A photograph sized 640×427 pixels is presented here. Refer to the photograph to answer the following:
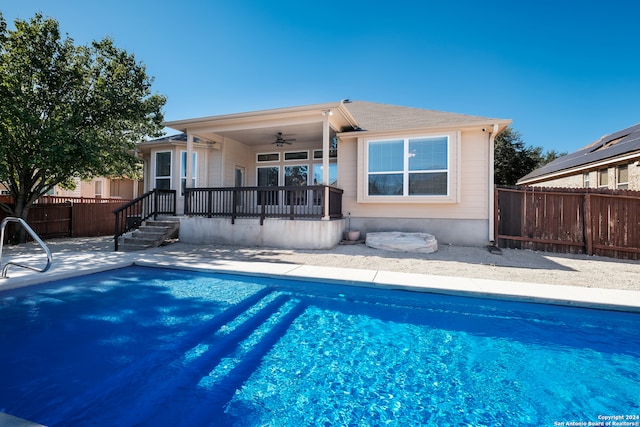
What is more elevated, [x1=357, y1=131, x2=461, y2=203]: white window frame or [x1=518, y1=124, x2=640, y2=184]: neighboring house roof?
[x1=518, y1=124, x2=640, y2=184]: neighboring house roof

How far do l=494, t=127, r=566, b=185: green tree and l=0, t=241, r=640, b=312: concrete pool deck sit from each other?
64.7ft

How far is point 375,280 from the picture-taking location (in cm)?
500

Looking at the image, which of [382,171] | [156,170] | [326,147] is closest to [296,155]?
[326,147]

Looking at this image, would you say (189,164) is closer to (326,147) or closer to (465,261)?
(326,147)

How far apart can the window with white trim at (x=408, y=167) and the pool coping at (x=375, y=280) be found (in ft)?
13.3

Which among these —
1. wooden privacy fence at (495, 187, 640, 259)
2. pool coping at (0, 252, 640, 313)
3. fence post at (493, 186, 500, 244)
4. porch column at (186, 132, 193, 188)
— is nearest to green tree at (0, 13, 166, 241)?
porch column at (186, 132, 193, 188)

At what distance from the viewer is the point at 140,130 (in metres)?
11.5

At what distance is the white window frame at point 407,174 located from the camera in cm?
848

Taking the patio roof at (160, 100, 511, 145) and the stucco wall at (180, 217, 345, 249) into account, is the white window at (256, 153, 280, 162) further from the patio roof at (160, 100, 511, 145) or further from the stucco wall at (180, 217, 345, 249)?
the stucco wall at (180, 217, 345, 249)

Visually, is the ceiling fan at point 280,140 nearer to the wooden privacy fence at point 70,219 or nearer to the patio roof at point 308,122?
the patio roof at point 308,122

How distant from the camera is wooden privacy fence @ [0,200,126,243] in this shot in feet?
35.1

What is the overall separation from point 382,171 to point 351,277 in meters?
5.00

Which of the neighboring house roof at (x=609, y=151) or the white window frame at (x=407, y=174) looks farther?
the neighboring house roof at (x=609, y=151)

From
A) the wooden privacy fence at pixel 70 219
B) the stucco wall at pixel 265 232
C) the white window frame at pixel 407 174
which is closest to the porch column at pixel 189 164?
the stucco wall at pixel 265 232
